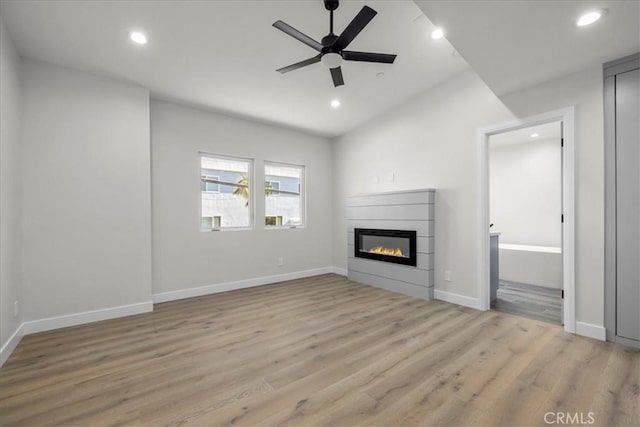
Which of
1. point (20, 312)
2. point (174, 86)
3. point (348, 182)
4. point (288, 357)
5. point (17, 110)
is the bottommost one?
point (288, 357)

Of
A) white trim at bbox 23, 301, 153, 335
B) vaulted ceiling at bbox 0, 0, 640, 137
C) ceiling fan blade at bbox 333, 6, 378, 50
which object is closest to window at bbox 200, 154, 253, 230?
vaulted ceiling at bbox 0, 0, 640, 137

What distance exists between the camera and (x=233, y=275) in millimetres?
4492

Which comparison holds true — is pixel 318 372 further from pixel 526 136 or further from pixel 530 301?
pixel 526 136

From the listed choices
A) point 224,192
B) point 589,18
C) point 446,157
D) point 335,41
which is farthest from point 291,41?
point 224,192

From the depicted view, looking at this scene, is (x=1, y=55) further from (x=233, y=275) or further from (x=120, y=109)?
(x=233, y=275)

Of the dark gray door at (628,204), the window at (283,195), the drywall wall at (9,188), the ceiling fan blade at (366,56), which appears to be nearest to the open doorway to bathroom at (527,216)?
the dark gray door at (628,204)

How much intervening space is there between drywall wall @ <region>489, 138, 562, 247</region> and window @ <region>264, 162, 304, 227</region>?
4.13 metres

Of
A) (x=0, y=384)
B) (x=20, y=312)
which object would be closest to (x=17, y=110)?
(x=20, y=312)

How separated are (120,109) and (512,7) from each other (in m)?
3.99

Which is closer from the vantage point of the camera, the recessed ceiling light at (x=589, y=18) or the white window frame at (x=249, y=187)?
→ the recessed ceiling light at (x=589, y=18)

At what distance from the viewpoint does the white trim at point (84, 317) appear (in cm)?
286

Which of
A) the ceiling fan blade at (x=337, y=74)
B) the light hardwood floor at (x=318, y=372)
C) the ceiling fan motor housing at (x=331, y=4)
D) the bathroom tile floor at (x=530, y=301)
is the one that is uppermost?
the ceiling fan motor housing at (x=331, y=4)

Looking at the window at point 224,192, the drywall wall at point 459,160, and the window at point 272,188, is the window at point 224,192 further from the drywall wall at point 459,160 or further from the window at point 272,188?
the drywall wall at point 459,160

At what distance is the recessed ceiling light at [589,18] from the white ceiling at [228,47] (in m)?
1.15
